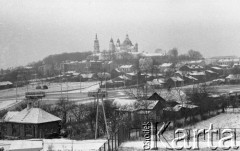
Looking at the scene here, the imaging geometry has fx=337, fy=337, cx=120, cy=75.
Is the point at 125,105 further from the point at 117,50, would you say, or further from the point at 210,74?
the point at 117,50

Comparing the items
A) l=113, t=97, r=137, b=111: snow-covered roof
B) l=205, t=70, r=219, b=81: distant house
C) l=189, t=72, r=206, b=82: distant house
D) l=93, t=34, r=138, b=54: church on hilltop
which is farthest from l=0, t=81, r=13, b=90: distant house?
l=93, t=34, r=138, b=54: church on hilltop

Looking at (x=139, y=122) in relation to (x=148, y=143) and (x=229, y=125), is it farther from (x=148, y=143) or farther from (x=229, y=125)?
(x=148, y=143)

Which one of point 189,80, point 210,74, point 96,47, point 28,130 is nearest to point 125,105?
point 28,130

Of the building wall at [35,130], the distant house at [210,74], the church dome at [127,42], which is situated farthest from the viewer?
the church dome at [127,42]

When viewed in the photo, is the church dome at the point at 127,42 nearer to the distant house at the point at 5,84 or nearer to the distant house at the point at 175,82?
the distant house at the point at 175,82

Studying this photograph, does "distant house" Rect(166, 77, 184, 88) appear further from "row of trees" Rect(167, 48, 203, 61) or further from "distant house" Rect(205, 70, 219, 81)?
"row of trees" Rect(167, 48, 203, 61)

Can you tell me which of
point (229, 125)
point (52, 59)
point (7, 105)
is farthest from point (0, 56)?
point (52, 59)

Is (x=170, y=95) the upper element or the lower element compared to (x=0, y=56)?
lower

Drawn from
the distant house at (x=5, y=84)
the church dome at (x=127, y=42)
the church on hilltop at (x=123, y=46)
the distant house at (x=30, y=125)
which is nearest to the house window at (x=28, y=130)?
the distant house at (x=30, y=125)
